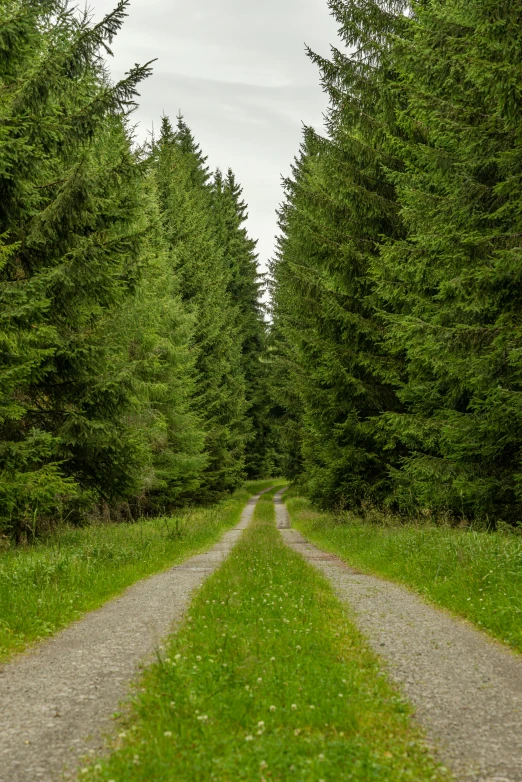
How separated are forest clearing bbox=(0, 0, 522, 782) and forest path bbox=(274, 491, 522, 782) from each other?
0.10 feet

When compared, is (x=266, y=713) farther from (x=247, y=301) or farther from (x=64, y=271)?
(x=247, y=301)

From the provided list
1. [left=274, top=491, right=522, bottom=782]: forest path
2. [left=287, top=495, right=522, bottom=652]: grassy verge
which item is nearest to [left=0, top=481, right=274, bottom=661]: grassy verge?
[left=274, top=491, right=522, bottom=782]: forest path

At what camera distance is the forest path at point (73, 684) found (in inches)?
143

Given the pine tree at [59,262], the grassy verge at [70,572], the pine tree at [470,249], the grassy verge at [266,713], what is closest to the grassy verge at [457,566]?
the pine tree at [470,249]

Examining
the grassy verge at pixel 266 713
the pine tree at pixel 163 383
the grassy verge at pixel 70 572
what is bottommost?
the grassy verge at pixel 70 572

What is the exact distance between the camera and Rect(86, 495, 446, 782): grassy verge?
10.7ft

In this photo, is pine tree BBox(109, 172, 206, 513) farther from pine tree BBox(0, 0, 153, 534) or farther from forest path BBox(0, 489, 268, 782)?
forest path BBox(0, 489, 268, 782)

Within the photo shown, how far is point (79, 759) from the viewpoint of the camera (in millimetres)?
3512

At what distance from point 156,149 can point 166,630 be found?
27925 mm

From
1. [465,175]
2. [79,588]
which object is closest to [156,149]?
[465,175]

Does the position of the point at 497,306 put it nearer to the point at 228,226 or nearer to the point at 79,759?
the point at 79,759

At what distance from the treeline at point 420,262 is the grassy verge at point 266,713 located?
21.5ft

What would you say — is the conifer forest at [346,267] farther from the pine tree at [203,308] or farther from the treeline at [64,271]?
the pine tree at [203,308]

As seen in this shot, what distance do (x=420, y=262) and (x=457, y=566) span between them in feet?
22.2
